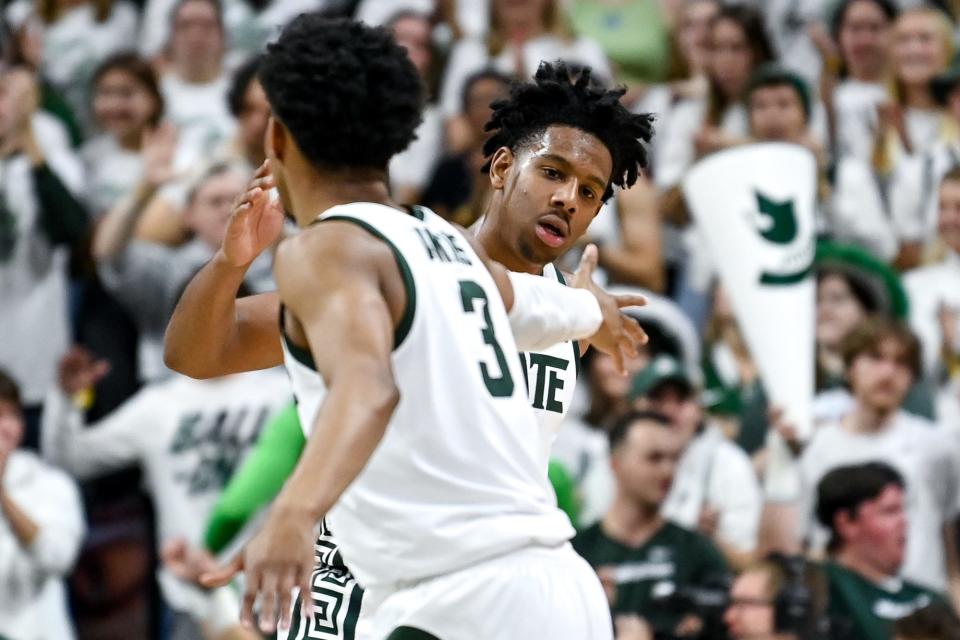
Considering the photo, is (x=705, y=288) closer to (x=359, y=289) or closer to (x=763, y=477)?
(x=763, y=477)

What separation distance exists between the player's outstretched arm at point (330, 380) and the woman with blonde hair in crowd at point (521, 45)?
580 centimetres

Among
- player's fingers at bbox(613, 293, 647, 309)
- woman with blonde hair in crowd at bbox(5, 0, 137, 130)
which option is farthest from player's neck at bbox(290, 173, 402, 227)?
woman with blonde hair in crowd at bbox(5, 0, 137, 130)

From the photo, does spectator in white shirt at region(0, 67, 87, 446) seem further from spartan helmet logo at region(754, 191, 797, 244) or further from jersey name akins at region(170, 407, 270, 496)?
spartan helmet logo at region(754, 191, 797, 244)

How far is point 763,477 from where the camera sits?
7410 mm

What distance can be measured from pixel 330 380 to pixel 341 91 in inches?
22.4

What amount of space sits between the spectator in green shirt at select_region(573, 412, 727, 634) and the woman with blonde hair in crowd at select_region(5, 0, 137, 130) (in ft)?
12.0

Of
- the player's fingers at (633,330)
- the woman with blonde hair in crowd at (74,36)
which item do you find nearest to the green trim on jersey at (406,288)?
the player's fingers at (633,330)

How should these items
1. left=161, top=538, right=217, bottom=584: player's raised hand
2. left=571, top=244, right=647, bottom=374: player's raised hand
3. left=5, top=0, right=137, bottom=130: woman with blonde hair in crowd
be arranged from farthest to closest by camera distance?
left=5, top=0, right=137, bottom=130: woman with blonde hair in crowd < left=161, top=538, right=217, bottom=584: player's raised hand < left=571, top=244, right=647, bottom=374: player's raised hand

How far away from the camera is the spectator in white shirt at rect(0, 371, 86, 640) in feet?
23.5

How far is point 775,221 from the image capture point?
26.1 ft

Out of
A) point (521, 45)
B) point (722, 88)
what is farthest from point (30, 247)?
point (722, 88)

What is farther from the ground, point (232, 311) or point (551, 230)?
point (551, 230)

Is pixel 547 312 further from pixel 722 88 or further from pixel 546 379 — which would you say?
pixel 722 88

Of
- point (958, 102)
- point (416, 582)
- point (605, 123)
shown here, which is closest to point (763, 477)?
point (958, 102)
